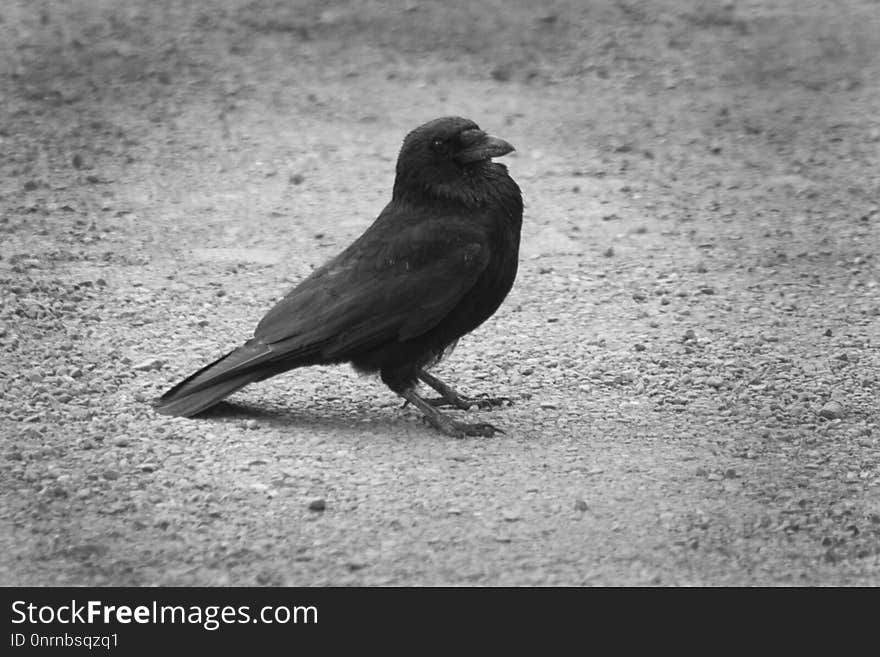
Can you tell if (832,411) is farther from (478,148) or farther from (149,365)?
(149,365)

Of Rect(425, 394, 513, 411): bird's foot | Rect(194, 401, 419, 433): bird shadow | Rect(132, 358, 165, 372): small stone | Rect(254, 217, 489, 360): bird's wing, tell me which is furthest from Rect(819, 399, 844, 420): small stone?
Rect(132, 358, 165, 372): small stone

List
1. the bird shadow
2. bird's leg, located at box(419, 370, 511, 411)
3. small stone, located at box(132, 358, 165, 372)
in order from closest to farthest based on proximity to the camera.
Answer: the bird shadow < bird's leg, located at box(419, 370, 511, 411) < small stone, located at box(132, 358, 165, 372)

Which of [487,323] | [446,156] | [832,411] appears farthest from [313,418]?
[832,411]

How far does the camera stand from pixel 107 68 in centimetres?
1258

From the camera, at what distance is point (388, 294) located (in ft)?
20.0

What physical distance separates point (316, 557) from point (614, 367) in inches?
97.1

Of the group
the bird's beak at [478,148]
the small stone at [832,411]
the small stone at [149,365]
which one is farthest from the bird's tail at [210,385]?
the small stone at [832,411]

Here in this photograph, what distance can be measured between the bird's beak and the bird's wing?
0.29 meters

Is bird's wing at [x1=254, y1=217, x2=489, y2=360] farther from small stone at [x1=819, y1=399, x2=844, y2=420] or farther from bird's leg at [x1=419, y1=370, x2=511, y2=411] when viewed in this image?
small stone at [x1=819, y1=399, x2=844, y2=420]

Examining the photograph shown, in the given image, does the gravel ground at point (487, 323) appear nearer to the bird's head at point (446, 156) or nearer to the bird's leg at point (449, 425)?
the bird's leg at point (449, 425)

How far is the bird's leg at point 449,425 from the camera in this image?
6004mm

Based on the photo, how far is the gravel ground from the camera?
4.97 meters

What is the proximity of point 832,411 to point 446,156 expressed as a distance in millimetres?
1922

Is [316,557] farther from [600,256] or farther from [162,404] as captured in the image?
[600,256]
